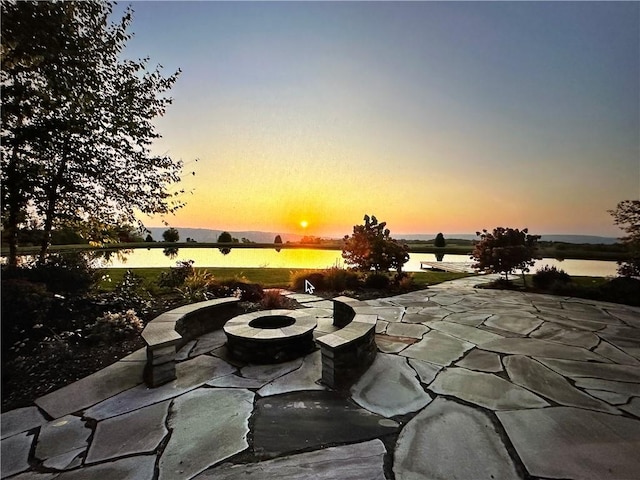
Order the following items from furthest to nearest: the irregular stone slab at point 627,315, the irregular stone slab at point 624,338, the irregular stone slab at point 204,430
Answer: the irregular stone slab at point 627,315
the irregular stone slab at point 624,338
the irregular stone slab at point 204,430

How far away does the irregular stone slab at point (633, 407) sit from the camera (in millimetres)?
2276

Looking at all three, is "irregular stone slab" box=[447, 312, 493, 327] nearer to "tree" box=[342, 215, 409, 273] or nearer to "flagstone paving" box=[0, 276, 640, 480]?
"flagstone paving" box=[0, 276, 640, 480]

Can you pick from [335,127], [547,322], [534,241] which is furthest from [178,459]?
[534,241]

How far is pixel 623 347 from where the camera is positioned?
3670 millimetres

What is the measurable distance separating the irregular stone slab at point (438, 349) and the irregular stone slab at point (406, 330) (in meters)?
0.18

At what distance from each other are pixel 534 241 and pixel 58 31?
11818mm

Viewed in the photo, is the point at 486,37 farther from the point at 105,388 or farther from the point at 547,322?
the point at 105,388

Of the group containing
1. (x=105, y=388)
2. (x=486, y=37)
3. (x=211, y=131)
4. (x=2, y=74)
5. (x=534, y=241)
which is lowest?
(x=105, y=388)

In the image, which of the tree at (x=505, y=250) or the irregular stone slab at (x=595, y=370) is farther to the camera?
the tree at (x=505, y=250)

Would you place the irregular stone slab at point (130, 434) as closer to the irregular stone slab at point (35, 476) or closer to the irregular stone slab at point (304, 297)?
the irregular stone slab at point (35, 476)

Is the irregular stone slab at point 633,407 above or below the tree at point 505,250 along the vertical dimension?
below

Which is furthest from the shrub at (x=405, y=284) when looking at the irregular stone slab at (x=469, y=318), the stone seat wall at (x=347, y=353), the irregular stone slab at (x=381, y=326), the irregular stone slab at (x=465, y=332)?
the stone seat wall at (x=347, y=353)

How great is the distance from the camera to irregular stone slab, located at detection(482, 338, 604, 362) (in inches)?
133

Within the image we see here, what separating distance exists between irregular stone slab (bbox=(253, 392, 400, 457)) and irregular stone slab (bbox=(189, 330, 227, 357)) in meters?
1.59
